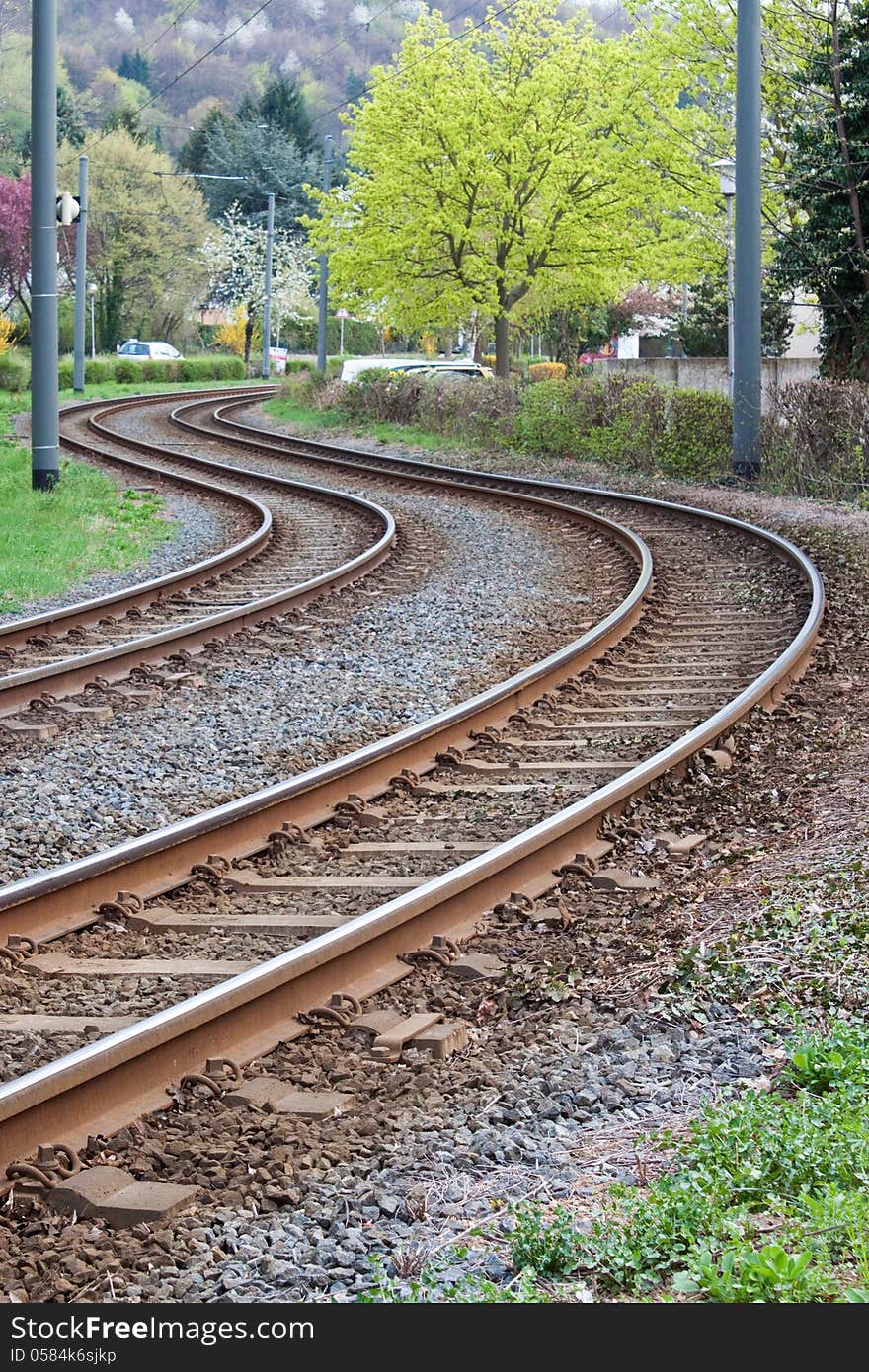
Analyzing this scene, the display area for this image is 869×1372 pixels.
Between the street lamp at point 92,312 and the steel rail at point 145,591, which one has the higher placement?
the street lamp at point 92,312

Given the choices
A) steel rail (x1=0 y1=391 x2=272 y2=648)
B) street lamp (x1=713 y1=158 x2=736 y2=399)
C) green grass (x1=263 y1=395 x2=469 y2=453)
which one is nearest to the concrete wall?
green grass (x1=263 y1=395 x2=469 y2=453)

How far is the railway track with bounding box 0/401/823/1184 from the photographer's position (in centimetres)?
481

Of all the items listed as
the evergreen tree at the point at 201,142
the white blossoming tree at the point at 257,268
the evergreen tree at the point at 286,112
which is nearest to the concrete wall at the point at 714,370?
the white blossoming tree at the point at 257,268

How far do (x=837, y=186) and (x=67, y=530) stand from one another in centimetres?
1417

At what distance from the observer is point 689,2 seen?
31172 millimetres

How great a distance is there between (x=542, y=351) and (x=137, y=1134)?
302ft

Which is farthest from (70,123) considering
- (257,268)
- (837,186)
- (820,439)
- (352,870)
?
(352,870)

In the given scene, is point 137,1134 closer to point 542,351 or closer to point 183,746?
point 183,746

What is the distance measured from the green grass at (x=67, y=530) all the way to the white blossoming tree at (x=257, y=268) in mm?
68519

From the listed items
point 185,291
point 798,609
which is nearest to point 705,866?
point 798,609

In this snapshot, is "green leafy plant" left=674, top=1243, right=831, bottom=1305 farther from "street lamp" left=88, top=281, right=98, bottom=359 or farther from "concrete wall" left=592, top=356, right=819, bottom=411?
"street lamp" left=88, top=281, right=98, bottom=359

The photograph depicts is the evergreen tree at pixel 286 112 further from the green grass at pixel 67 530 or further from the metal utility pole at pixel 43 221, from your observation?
the metal utility pole at pixel 43 221

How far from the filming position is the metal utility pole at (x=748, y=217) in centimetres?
2056

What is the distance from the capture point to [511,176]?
36.2 m
